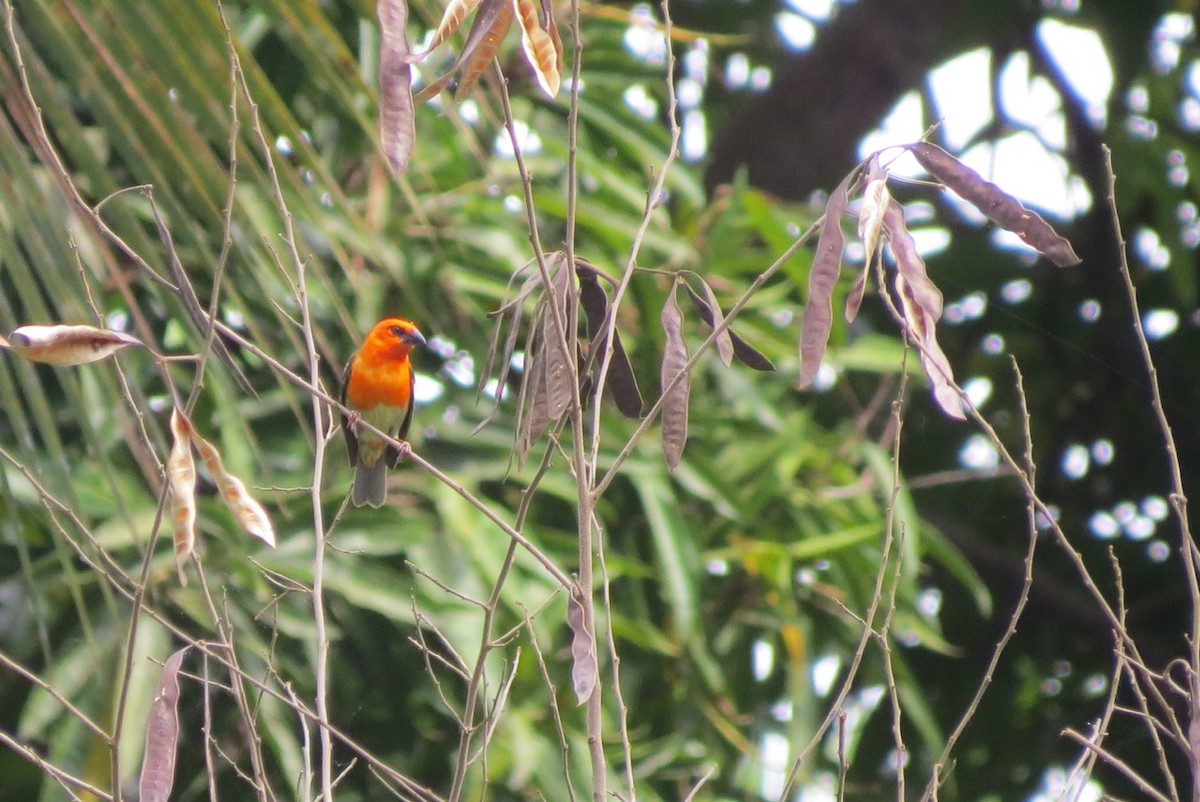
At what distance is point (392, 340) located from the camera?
15.5ft

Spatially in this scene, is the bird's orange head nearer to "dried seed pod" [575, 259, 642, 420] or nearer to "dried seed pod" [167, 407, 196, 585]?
"dried seed pod" [575, 259, 642, 420]

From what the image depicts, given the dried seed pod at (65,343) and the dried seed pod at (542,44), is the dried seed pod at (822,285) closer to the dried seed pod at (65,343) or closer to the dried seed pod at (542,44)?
the dried seed pod at (542,44)

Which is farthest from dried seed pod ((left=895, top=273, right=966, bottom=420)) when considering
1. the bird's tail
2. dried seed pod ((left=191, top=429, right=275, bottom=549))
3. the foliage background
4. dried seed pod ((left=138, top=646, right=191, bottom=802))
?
the bird's tail

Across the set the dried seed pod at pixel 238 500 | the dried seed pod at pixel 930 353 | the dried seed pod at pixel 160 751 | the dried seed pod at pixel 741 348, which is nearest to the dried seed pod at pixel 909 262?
the dried seed pod at pixel 930 353

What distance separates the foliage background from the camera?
2.46 m

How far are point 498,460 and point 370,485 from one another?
367 mm

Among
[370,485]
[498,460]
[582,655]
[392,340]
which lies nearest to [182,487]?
[582,655]

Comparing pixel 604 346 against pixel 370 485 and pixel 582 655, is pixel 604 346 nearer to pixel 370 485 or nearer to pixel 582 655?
pixel 582 655

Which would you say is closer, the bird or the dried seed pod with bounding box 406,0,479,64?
the dried seed pod with bounding box 406,0,479,64

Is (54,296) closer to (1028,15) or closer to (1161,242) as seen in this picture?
(1161,242)

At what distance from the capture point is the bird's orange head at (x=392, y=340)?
4344mm

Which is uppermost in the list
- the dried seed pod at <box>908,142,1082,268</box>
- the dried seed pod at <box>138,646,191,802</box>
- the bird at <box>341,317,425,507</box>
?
the dried seed pod at <box>908,142,1082,268</box>

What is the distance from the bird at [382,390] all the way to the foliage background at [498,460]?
10cm

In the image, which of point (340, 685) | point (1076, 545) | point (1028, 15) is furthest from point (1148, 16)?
point (340, 685)
